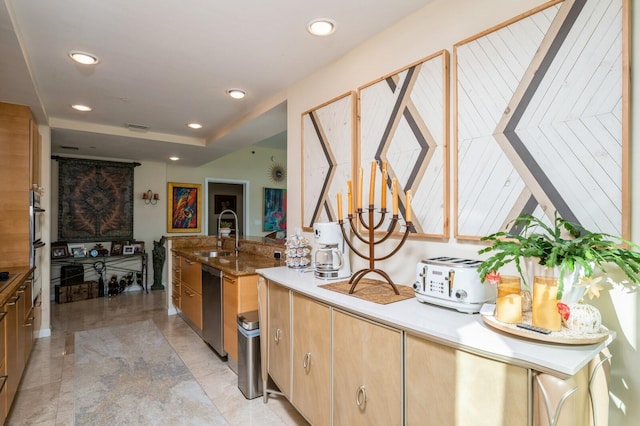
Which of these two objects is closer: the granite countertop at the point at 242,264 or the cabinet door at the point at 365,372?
the cabinet door at the point at 365,372

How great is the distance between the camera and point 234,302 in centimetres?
266

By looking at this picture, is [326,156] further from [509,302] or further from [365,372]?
[509,302]

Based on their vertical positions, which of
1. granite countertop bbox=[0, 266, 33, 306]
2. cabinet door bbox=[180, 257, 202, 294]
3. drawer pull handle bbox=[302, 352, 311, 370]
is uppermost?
granite countertop bbox=[0, 266, 33, 306]

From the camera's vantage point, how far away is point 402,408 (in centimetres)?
124

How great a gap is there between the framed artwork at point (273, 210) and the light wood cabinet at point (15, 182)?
13.5ft

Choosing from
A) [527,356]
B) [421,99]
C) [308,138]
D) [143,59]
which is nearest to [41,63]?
[143,59]

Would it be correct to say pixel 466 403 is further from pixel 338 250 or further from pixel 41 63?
pixel 41 63

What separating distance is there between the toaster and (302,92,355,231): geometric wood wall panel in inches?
39.1

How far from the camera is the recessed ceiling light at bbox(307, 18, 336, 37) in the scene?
74.9 inches

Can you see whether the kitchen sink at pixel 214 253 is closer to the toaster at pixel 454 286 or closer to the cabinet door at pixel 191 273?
the cabinet door at pixel 191 273

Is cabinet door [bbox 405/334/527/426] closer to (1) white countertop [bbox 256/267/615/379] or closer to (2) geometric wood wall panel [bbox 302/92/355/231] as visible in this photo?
(1) white countertop [bbox 256/267/615/379]

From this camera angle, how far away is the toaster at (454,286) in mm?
1289

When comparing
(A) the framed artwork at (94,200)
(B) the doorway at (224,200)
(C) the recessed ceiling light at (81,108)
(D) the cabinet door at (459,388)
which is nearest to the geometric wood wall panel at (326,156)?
→ (D) the cabinet door at (459,388)

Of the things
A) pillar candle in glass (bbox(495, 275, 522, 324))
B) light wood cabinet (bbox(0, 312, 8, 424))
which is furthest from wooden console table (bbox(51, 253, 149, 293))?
pillar candle in glass (bbox(495, 275, 522, 324))
